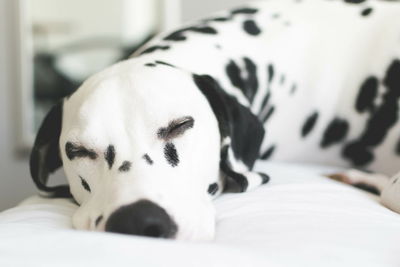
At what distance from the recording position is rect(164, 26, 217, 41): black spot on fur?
1.63m

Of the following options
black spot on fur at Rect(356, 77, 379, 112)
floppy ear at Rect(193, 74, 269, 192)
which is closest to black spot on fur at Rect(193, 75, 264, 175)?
floppy ear at Rect(193, 74, 269, 192)

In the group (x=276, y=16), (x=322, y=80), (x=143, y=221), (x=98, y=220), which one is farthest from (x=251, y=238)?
Answer: (x=276, y=16)

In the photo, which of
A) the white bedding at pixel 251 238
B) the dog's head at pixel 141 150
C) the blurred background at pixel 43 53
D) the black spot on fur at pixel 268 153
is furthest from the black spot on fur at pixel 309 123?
the blurred background at pixel 43 53

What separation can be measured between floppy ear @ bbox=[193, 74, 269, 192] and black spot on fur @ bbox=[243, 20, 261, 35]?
1.67 ft

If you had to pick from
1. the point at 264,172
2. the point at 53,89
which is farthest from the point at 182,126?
the point at 53,89

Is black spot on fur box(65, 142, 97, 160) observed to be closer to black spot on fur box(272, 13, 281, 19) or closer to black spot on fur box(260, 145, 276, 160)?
black spot on fur box(260, 145, 276, 160)

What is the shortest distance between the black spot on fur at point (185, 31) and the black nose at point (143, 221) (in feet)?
2.65

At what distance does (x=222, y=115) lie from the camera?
1282 mm

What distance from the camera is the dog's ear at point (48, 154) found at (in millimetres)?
1308

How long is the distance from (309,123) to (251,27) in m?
0.36

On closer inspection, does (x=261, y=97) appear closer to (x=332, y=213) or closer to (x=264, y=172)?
(x=264, y=172)

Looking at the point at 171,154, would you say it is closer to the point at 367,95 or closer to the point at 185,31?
the point at 185,31

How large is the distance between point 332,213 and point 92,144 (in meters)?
0.48

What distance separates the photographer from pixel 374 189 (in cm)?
139
